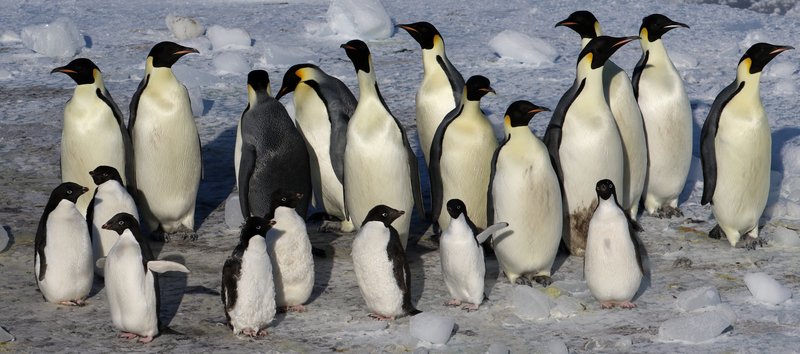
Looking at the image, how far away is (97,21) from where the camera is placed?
12.0 meters

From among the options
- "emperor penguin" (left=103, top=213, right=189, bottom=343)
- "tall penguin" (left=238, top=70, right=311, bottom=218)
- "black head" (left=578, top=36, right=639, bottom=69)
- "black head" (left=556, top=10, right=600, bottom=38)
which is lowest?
"emperor penguin" (left=103, top=213, right=189, bottom=343)

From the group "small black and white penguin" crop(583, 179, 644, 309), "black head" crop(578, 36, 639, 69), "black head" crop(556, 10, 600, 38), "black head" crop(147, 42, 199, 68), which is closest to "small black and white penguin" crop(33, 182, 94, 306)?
"black head" crop(147, 42, 199, 68)

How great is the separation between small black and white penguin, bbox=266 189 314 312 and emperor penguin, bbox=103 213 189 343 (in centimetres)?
50

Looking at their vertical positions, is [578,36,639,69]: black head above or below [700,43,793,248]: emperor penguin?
above

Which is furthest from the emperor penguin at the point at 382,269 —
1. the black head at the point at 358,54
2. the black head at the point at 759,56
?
the black head at the point at 759,56

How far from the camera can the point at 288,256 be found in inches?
208

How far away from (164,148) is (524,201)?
2.05 metres

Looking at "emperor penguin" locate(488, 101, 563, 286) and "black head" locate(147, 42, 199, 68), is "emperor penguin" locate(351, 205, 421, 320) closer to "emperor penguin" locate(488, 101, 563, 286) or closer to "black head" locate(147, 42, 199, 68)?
"emperor penguin" locate(488, 101, 563, 286)

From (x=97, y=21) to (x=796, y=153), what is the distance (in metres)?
7.28

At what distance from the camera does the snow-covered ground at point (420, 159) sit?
4961 mm

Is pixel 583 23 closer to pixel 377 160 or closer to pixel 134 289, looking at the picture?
pixel 377 160

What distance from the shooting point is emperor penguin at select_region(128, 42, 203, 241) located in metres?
6.56

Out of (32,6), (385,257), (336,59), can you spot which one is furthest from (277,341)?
(32,6)

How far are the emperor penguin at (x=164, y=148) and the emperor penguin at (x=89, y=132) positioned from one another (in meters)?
0.11
